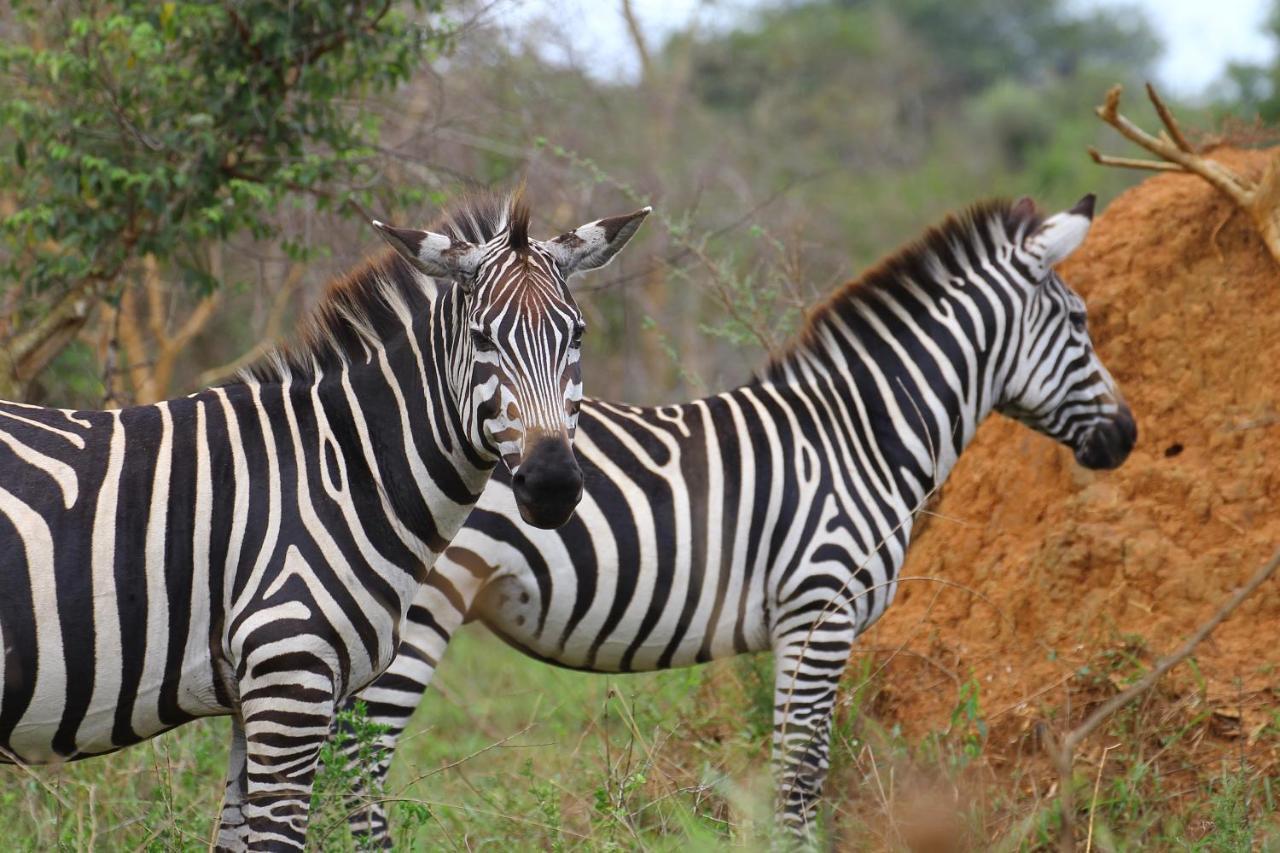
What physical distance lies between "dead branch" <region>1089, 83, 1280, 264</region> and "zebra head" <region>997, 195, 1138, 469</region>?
1.51 feet

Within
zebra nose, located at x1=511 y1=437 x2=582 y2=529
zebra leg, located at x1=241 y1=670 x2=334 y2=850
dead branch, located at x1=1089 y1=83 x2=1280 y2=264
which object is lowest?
zebra leg, located at x1=241 y1=670 x2=334 y2=850

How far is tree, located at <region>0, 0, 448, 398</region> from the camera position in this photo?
6.73m

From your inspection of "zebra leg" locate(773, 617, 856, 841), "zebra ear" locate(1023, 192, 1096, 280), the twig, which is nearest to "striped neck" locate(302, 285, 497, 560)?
"zebra leg" locate(773, 617, 856, 841)

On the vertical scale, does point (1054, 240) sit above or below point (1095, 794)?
above

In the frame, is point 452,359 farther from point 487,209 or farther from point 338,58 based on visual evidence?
point 338,58

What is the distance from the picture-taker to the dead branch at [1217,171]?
623 centimetres

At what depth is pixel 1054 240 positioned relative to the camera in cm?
620

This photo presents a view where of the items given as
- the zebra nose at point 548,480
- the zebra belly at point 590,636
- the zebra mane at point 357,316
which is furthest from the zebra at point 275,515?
the zebra belly at point 590,636

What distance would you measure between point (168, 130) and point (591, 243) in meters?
3.58

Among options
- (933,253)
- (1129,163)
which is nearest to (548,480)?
(933,253)

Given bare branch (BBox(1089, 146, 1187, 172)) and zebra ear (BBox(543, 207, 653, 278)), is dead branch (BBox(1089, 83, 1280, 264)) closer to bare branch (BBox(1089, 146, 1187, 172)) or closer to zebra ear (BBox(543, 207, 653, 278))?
bare branch (BBox(1089, 146, 1187, 172))

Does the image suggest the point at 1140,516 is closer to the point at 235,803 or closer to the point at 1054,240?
the point at 1054,240

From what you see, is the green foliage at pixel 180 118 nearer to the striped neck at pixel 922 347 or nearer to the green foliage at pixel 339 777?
the striped neck at pixel 922 347

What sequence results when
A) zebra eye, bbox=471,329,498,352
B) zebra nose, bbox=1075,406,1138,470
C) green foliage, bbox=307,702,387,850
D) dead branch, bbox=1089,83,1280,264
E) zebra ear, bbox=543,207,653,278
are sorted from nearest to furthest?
zebra eye, bbox=471,329,498,352 < zebra ear, bbox=543,207,653,278 < green foliage, bbox=307,702,387,850 < zebra nose, bbox=1075,406,1138,470 < dead branch, bbox=1089,83,1280,264
